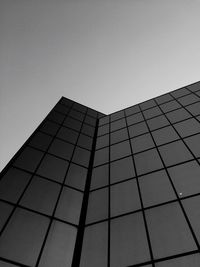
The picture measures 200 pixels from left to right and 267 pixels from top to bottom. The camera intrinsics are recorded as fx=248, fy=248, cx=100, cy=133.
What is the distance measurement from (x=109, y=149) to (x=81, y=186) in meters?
2.40

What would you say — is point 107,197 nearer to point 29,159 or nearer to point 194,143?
point 29,159

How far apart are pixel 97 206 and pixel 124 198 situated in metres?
0.78

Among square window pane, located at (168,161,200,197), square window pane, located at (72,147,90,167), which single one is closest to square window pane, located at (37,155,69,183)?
square window pane, located at (72,147,90,167)

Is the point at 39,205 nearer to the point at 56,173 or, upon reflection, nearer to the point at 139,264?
the point at 56,173

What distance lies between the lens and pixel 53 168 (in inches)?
323

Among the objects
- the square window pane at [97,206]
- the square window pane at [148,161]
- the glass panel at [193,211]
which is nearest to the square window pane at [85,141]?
the square window pane at [148,161]

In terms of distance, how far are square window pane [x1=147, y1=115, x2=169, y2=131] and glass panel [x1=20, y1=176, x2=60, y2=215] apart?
4916 mm

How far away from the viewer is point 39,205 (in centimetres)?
659

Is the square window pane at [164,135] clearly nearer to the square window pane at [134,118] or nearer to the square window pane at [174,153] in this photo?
the square window pane at [174,153]

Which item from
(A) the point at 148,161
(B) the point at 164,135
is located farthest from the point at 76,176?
(B) the point at 164,135

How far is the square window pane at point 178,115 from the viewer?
10011mm

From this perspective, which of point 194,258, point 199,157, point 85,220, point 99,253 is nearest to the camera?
point 194,258

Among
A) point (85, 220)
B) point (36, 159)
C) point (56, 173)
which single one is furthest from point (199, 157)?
point (36, 159)

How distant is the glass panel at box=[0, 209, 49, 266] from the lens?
517cm
